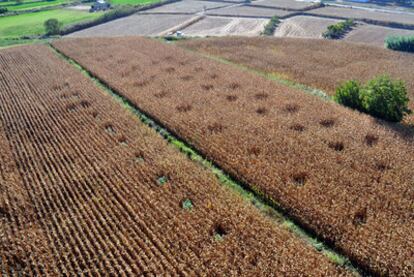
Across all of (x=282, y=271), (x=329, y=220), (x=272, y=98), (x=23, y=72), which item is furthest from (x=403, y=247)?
(x=23, y=72)

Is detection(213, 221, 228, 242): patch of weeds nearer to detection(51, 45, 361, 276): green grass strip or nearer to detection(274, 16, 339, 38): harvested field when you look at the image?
detection(51, 45, 361, 276): green grass strip

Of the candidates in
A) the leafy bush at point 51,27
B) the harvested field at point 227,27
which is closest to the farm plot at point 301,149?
the harvested field at point 227,27

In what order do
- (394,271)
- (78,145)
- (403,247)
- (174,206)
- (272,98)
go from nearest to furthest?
(394,271) → (403,247) → (174,206) → (78,145) → (272,98)

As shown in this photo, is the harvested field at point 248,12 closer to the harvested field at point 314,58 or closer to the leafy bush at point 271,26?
the leafy bush at point 271,26

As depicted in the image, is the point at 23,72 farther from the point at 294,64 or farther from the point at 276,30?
the point at 276,30

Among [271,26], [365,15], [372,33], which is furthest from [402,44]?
[365,15]

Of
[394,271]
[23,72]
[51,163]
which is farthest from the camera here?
[23,72]

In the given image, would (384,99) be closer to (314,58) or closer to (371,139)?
(371,139)
